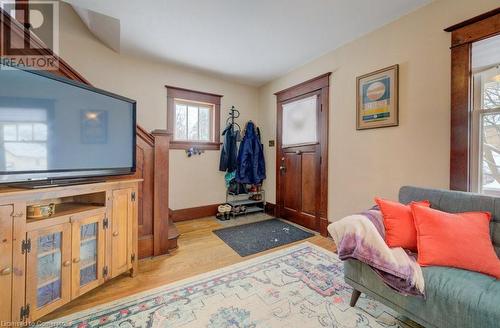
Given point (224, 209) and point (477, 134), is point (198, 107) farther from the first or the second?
point (477, 134)

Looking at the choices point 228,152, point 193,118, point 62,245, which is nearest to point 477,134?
point 228,152

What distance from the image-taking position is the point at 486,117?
1611mm

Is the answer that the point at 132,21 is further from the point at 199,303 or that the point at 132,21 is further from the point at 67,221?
the point at 199,303

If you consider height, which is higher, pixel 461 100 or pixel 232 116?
pixel 232 116

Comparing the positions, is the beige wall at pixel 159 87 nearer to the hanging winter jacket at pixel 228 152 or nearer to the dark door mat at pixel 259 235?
the hanging winter jacket at pixel 228 152

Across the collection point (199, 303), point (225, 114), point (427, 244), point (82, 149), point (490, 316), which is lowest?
point (199, 303)

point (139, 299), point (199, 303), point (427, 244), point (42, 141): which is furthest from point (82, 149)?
point (427, 244)

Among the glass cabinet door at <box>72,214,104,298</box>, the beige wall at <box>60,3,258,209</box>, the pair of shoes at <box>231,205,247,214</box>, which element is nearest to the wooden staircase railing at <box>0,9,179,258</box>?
the glass cabinet door at <box>72,214,104,298</box>

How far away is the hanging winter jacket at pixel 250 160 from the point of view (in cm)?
356

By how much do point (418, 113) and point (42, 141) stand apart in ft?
9.70

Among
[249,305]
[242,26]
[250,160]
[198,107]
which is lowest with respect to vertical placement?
[249,305]

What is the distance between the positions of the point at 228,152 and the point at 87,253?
2.39m

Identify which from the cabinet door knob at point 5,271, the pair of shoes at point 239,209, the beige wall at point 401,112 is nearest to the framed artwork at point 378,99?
the beige wall at point 401,112

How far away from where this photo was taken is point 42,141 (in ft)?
4.21
